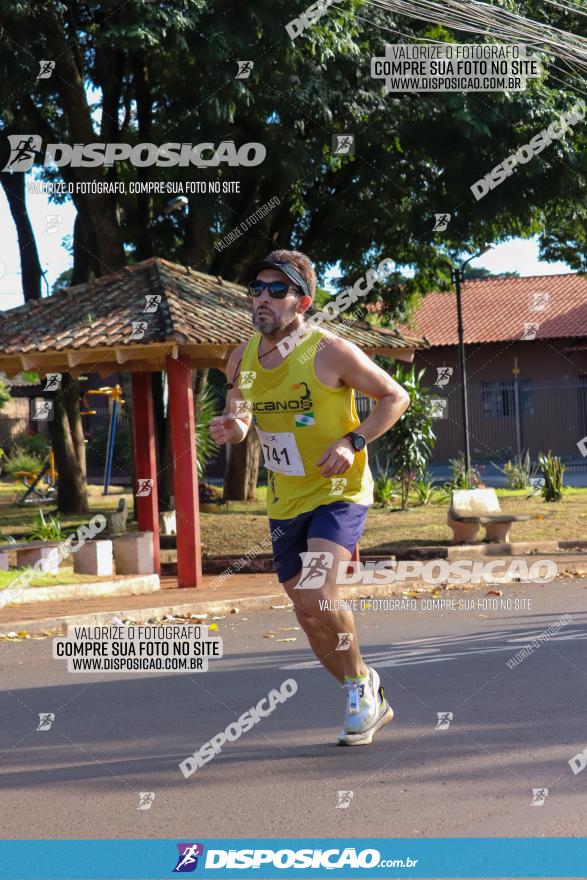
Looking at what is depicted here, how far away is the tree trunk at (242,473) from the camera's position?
2636 cm

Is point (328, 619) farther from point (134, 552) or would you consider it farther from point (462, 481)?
point (462, 481)

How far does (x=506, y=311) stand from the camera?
43.5 meters

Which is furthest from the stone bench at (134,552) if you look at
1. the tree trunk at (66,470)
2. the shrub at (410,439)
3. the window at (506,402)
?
the window at (506,402)

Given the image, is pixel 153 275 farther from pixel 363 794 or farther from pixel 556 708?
pixel 363 794

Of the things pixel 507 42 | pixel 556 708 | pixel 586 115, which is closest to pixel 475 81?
pixel 507 42

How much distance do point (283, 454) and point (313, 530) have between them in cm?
39

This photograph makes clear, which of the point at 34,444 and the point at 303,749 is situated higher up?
the point at 34,444

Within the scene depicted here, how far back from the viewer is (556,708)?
699 cm

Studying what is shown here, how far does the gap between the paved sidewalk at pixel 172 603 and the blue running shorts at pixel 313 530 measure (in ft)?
19.7

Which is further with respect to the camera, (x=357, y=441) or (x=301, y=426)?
(x=301, y=426)

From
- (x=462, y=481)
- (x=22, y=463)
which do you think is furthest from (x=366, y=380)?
(x=22, y=463)

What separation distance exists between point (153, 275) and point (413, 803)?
489 inches

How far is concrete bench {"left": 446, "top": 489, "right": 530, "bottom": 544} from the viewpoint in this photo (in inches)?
708

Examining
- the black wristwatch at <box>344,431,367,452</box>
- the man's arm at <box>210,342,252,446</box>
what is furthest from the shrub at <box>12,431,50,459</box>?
the black wristwatch at <box>344,431,367,452</box>
